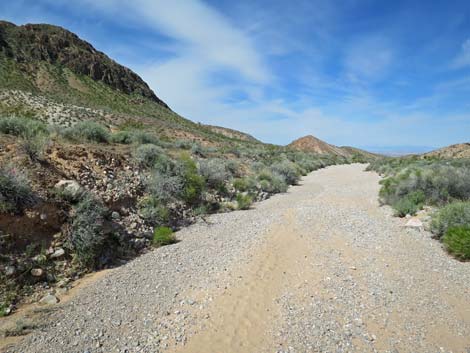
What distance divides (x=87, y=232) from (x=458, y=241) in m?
8.09

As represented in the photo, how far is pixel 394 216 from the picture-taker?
984 centimetres

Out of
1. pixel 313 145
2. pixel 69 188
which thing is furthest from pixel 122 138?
pixel 313 145

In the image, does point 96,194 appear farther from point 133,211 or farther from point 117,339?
point 117,339

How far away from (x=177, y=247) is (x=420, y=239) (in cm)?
626

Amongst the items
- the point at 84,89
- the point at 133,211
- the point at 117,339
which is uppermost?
the point at 84,89

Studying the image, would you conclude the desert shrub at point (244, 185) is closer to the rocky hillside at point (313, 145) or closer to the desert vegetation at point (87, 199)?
the desert vegetation at point (87, 199)

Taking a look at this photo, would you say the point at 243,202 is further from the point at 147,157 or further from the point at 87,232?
the point at 87,232

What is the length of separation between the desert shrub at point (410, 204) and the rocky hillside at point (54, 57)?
47.6 metres

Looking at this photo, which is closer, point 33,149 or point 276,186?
point 33,149

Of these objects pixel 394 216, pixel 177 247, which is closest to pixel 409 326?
pixel 177 247

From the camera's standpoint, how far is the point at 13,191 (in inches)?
225

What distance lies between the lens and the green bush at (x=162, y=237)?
7.33 metres

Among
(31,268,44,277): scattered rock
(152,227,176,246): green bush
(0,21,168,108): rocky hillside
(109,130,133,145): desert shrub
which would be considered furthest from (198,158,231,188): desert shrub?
(0,21,168,108): rocky hillside

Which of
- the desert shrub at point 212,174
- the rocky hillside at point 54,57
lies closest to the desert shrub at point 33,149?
the desert shrub at point 212,174
